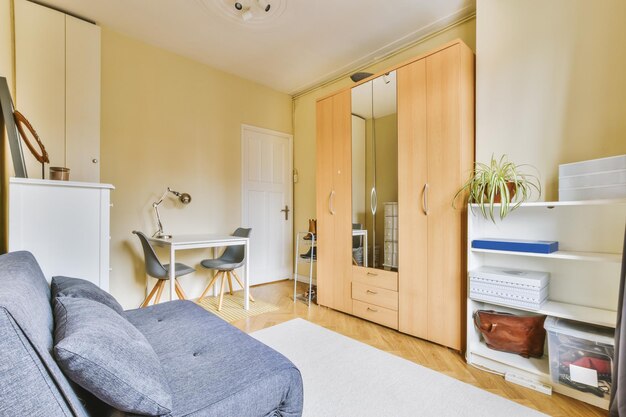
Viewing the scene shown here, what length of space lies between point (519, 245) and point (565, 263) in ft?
1.27

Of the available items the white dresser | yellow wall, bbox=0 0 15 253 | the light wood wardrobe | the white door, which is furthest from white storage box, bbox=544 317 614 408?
yellow wall, bbox=0 0 15 253

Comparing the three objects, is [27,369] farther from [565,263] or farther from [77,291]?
[565,263]

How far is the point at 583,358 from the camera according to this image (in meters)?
1.69

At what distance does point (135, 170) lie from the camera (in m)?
3.21

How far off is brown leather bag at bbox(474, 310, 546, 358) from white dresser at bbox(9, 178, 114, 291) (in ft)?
8.53

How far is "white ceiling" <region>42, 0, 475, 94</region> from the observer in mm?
2635

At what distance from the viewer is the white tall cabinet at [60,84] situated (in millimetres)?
2559

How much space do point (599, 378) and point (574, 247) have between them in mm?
764

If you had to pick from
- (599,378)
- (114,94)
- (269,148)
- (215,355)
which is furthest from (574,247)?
(114,94)

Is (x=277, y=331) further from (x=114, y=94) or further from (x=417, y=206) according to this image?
(x=114, y=94)

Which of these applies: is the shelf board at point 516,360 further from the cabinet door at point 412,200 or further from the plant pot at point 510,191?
the plant pot at point 510,191

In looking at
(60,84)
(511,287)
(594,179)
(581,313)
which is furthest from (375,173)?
(60,84)

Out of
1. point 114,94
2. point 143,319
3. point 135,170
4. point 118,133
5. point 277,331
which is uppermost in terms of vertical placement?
point 114,94

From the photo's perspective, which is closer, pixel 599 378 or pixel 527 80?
pixel 599 378
